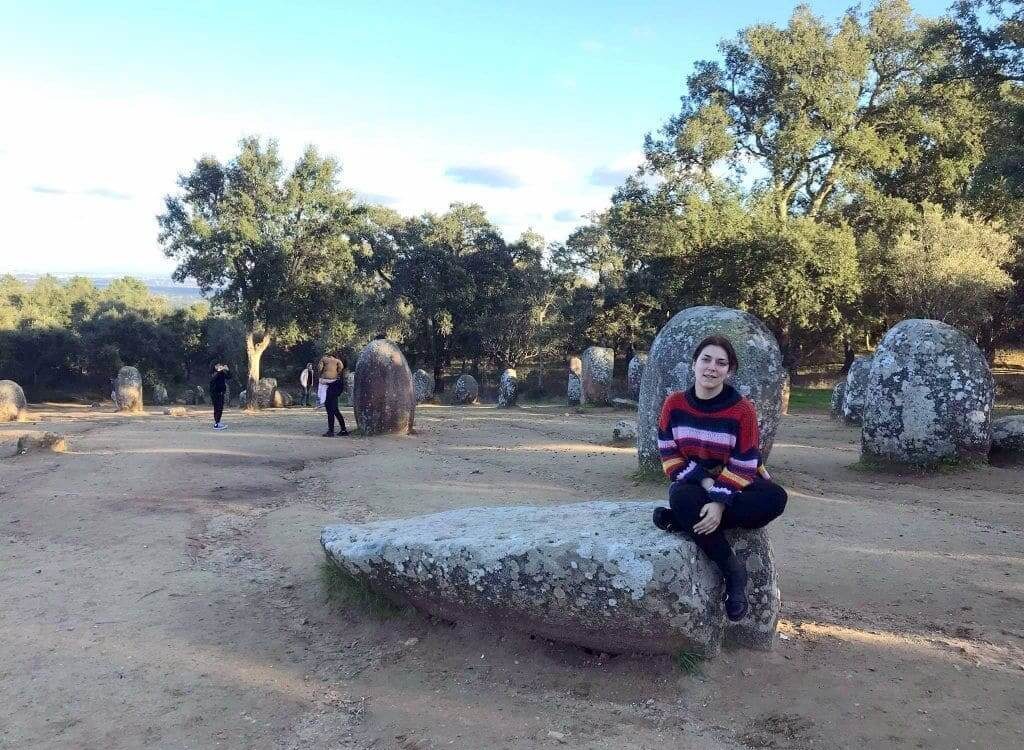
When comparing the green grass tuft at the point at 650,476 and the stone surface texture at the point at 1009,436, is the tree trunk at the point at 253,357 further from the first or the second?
the stone surface texture at the point at 1009,436

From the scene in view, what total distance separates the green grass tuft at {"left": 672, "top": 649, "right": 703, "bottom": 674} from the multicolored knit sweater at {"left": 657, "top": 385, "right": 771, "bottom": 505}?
0.84m

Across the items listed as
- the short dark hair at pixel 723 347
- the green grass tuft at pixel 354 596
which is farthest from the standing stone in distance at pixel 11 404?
the short dark hair at pixel 723 347

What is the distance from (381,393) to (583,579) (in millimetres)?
10314

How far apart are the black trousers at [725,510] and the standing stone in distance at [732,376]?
169 inches

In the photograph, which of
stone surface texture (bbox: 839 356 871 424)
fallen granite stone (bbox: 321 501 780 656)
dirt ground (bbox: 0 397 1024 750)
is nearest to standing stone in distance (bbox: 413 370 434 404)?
stone surface texture (bbox: 839 356 871 424)

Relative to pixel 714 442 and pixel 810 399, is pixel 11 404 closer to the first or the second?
pixel 714 442

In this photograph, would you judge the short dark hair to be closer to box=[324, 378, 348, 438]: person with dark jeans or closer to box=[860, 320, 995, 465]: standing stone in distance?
box=[860, 320, 995, 465]: standing stone in distance

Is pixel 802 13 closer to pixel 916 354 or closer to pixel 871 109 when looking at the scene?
pixel 871 109

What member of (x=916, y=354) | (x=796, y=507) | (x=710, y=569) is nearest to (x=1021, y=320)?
(x=916, y=354)

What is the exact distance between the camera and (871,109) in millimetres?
24172

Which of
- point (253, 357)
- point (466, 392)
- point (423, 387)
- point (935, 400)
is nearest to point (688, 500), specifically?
point (935, 400)

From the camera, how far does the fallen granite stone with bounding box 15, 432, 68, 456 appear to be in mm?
11039

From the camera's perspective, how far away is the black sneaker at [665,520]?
3.85 metres

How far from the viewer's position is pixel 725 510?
12.2 feet
